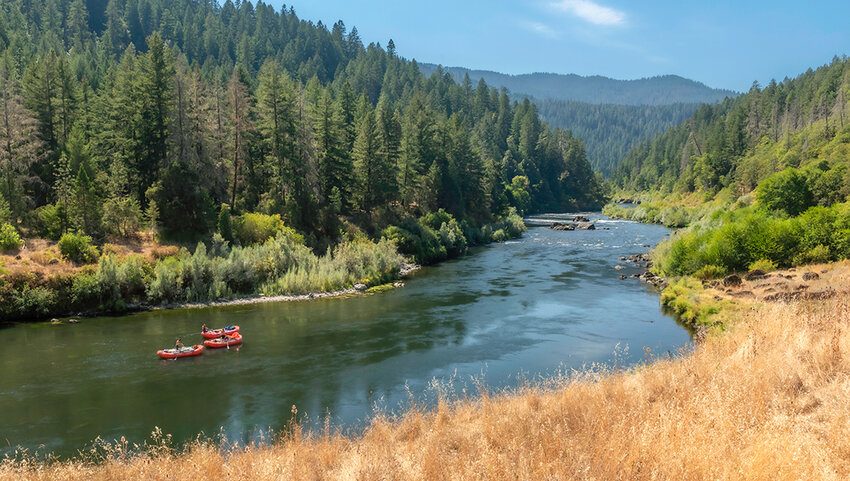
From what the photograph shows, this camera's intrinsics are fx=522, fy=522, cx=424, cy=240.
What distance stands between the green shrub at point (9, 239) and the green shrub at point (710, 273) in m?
51.2

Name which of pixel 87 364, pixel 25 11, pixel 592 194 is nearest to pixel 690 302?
pixel 87 364

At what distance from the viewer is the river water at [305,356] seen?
20672 mm

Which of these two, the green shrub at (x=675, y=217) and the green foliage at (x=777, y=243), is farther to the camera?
the green shrub at (x=675, y=217)

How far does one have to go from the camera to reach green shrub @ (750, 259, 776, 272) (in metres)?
38.8

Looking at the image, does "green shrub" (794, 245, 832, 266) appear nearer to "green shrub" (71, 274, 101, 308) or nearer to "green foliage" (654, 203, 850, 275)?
"green foliage" (654, 203, 850, 275)

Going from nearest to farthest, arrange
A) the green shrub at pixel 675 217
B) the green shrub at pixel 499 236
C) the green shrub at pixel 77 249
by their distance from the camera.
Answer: the green shrub at pixel 77 249 < the green shrub at pixel 499 236 < the green shrub at pixel 675 217

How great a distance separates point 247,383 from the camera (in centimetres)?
2447

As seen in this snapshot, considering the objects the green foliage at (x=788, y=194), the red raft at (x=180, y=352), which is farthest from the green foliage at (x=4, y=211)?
the green foliage at (x=788, y=194)

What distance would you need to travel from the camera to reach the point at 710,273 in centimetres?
4072

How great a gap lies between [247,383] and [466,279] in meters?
29.1

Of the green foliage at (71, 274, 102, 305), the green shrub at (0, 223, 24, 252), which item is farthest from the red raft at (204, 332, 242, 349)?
the green shrub at (0, 223, 24, 252)

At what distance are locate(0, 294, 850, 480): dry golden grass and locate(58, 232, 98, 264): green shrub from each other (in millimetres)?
30933

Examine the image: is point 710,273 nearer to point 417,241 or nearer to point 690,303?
point 690,303

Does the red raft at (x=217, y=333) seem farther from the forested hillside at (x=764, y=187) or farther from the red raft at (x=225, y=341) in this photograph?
the forested hillside at (x=764, y=187)
